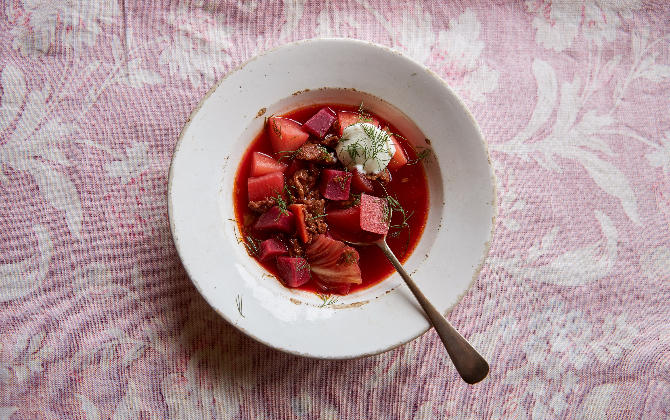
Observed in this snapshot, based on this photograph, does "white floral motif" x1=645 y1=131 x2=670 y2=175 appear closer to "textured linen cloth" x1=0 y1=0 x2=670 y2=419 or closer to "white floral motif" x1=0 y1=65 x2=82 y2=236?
"textured linen cloth" x1=0 y1=0 x2=670 y2=419

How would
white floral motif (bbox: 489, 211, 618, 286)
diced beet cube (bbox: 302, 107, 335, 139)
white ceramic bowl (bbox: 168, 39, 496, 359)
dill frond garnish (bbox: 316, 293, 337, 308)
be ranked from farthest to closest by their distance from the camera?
white floral motif (bbox: 489, 211, 618, 286)
diced beet cube (bbox: 302, 107, 335, 139)
dill frond garnish (bbox: 316, 293, 337, 308)
white ceramic bowl (bbox: 168, 39, 496, 359)

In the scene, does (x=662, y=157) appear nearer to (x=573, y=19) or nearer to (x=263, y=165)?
(x=573, y=19)

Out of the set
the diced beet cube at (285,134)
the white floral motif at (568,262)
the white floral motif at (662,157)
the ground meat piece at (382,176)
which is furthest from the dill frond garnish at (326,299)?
the white floral motif at (662,157)

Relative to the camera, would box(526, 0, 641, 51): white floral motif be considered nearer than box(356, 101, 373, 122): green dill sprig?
No

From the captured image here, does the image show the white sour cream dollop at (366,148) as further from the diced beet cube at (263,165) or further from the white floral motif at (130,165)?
the white floral motif at (130,165)

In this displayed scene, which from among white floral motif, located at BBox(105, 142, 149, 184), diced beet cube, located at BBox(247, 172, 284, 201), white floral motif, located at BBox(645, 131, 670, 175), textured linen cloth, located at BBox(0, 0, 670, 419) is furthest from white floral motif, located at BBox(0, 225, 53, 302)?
white floral motif, located at BBox(645, 131, 670, 175)

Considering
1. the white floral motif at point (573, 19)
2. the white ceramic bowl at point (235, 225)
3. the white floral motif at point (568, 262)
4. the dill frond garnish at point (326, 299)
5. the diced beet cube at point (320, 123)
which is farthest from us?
the white floral motif at point (573, 19)
